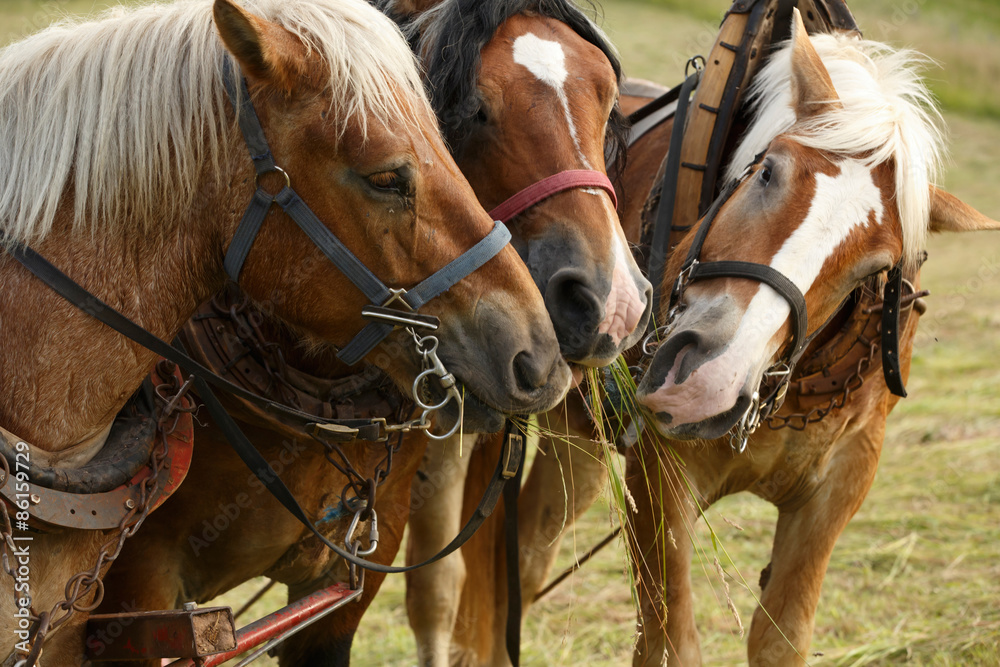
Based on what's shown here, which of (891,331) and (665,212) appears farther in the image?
(665,212)

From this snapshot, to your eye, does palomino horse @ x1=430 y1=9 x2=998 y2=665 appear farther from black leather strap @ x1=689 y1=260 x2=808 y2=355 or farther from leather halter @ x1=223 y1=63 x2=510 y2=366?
leather halter @ x1=223 y1=63 x2=510 y2=366

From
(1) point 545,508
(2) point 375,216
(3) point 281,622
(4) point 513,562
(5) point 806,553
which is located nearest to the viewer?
(2) point 375,216

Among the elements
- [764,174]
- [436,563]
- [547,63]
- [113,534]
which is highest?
[547,63]

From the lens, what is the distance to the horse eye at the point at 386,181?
4.68 ft

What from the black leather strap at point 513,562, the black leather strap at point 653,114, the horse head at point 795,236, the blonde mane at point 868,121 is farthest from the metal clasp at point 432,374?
the black leather strap at point 653,114

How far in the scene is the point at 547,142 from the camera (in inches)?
76.2

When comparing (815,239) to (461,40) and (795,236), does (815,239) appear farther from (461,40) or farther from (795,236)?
(461,40)

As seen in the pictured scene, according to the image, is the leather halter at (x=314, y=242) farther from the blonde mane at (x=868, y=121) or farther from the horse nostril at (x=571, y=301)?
the blonde mane at (x=868, y=121)

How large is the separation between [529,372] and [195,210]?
0.64 metres

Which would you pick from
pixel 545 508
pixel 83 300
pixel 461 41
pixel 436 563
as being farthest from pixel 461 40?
pixel 545 508

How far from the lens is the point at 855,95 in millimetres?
2150

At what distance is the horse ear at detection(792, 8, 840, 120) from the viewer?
7.04 ft

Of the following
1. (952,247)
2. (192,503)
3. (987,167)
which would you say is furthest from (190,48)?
(987,167)

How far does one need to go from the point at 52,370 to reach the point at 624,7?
18752 millimetres
